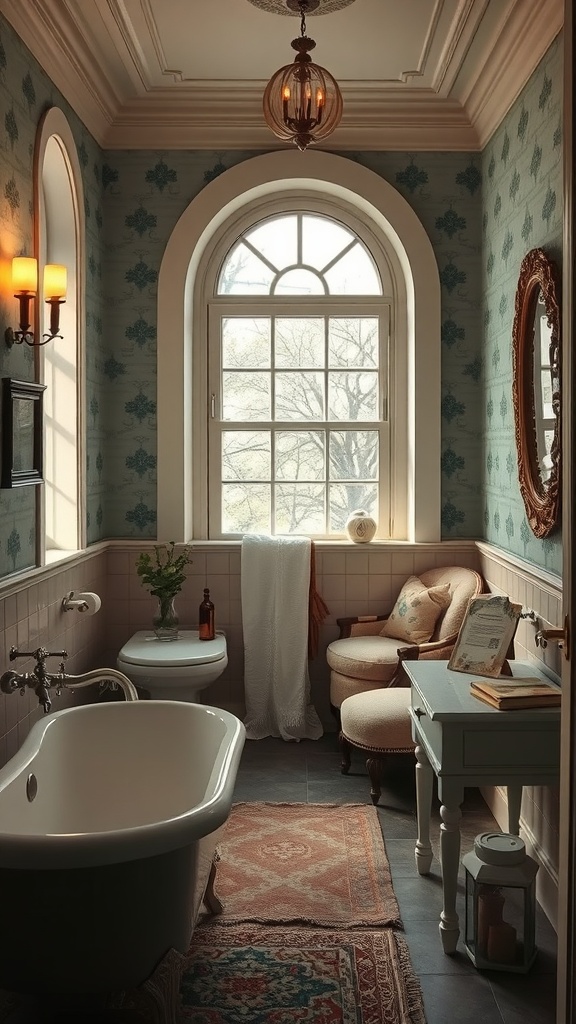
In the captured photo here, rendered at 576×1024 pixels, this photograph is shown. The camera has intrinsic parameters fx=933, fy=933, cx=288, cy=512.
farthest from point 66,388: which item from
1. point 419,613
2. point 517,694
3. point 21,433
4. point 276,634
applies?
point 517,694

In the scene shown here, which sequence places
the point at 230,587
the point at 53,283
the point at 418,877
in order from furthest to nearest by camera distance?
the point at 230,587, the point at 53,283, the point at 418,877

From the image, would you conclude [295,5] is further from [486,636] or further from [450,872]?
[450,872]

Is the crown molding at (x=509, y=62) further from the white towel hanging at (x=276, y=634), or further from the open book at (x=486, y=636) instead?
the white towel hanging at (x=276, y=634)

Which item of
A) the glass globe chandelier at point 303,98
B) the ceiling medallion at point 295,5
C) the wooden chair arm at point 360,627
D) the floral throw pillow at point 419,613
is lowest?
the wooden chair arm at point 360,627

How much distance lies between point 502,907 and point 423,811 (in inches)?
25.3

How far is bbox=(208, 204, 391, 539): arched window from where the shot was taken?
510 centimetres

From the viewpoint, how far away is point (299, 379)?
5105mm

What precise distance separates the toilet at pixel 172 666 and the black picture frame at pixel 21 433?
1066mm

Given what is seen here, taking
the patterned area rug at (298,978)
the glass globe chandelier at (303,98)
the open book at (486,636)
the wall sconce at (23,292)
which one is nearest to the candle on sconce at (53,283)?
the wall sconce at (23,292)

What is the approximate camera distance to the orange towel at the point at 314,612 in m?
4.81

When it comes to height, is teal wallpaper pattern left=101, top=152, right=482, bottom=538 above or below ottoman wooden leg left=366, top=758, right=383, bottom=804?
above

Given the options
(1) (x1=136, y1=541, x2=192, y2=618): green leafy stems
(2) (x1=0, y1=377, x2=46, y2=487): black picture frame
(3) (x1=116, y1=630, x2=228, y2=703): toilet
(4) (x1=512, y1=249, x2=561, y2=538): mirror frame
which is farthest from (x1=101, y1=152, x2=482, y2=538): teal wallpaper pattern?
(2) (x1=0, y1=377, x2=46, y2=487): black picture frame

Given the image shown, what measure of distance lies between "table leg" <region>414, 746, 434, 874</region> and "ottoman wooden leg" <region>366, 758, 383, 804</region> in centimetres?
62

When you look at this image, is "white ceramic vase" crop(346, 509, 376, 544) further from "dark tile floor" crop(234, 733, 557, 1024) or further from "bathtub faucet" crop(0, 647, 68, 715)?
"bathtub faucet" crop(0, 647, 68, 715)
